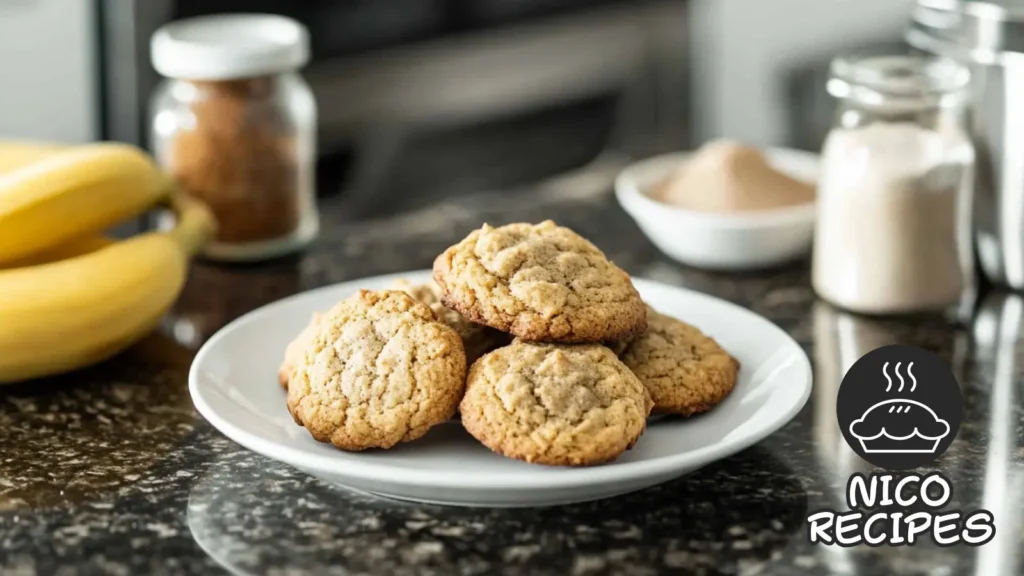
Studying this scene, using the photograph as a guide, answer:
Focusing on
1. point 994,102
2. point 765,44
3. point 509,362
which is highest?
point 994,102

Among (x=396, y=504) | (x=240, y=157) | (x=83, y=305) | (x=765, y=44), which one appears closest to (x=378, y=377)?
(x=396, y=504)

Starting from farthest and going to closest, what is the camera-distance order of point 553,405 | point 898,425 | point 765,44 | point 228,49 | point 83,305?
1. point 765,44
2. point 228,49
3. point 83,305
4. point 898,425
5. point 553,405

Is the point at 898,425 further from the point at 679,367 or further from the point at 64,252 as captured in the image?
the point at 64,252

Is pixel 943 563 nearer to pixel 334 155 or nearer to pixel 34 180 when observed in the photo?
pixel 34 180

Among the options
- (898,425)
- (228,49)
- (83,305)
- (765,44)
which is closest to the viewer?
(898,425)

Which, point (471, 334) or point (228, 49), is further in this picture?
point (228, 49)

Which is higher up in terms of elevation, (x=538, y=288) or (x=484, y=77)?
(x=538, y=288)

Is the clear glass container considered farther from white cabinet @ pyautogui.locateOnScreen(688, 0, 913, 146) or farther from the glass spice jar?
white cabinet @ pyautogui.locateOnScreen(688, 0, 913, 146)

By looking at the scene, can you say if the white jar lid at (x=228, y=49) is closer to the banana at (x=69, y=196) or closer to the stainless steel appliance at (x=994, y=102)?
the banana at (x=69, y=196)

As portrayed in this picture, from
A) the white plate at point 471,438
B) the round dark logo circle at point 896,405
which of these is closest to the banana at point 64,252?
the white plate at point 471,438
